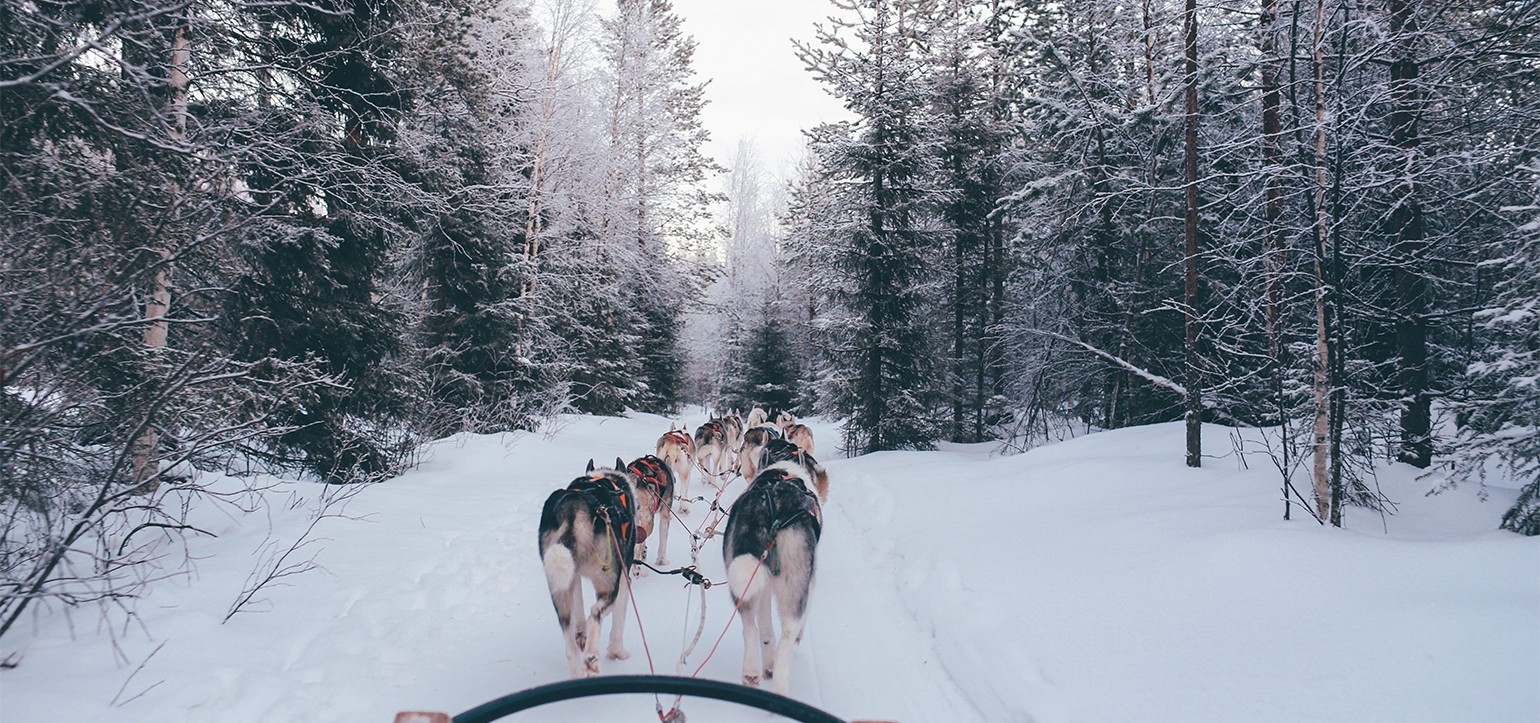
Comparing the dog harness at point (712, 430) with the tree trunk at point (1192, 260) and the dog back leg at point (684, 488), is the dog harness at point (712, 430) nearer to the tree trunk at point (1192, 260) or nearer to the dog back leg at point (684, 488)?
the dog back leg at point (684, 488)

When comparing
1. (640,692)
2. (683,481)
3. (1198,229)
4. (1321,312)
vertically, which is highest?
(1198,229)

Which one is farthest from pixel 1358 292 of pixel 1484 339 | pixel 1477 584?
pixel 1477 584

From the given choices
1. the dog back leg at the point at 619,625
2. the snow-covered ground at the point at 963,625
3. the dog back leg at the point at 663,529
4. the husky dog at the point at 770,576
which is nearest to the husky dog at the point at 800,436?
the snow-covered ground at the point at 963,625

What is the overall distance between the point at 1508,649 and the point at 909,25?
68.8ft

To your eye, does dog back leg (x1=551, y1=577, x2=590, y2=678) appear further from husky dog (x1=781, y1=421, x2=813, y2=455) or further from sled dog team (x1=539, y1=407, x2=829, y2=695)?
husky dog (x1=781, y1=421, x2=813, y2=455)

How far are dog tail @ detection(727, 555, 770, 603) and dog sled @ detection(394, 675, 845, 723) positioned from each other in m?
2.33

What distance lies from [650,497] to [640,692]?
5356 mm

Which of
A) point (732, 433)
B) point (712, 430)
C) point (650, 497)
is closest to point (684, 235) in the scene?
point (732, 433)

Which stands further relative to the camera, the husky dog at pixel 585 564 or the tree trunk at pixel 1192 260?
the tree trunk at pixel 1192 260

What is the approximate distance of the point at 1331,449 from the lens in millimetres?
5414

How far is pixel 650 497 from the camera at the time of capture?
6.45m

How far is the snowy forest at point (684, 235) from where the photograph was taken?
12.6 ft

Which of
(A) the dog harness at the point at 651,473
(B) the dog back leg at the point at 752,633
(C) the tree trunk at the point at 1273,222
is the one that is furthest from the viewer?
(A) the dog harness at the point at 651,473

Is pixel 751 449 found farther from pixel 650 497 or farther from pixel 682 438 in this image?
pixel 650 497
